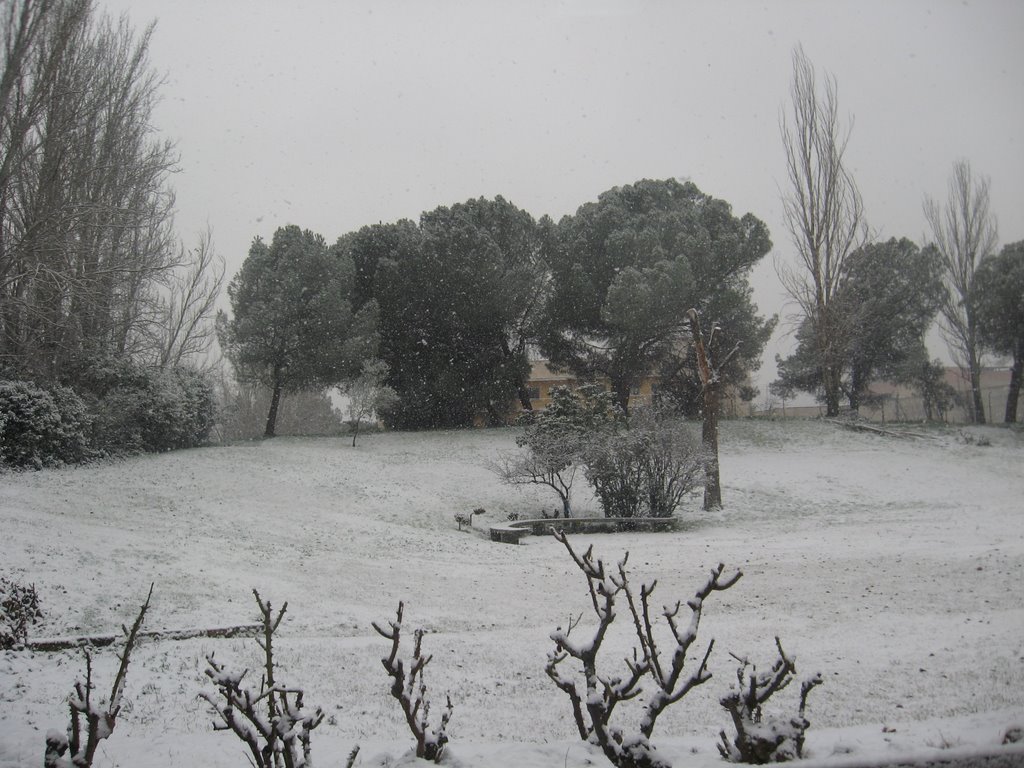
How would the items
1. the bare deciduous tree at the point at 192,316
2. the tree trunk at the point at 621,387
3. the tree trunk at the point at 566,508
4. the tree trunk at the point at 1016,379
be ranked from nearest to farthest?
the tree trunk at the point at 1016,379
the tree trunk at the point at 566,508
the bare deciduous tree at the point at 192,316
the tree trunk at the point at 621,387

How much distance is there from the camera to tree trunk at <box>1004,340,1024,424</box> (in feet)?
13.0

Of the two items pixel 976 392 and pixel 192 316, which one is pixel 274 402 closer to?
pixel 192 316

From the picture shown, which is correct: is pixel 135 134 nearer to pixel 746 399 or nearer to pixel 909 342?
pixel 909 342

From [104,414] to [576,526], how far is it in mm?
7901

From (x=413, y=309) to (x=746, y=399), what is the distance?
9.95 m

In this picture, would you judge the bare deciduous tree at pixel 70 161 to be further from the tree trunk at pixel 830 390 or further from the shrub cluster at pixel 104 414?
the tree trunk at pixel 830 390

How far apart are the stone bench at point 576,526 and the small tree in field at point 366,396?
7178 millimetres

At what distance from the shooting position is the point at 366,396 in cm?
1577

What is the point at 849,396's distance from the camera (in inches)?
556

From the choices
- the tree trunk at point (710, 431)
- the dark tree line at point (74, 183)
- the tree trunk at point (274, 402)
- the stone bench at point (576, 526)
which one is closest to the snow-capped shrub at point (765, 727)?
the dark tree line at point (74, 183)

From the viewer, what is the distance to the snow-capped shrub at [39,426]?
9031 millimetres

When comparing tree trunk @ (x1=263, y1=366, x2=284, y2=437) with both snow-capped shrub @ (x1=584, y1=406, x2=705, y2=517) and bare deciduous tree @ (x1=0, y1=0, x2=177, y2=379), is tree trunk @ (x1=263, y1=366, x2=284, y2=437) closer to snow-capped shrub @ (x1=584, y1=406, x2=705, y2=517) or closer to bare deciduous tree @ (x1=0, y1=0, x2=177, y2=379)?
snow-capped shrub @ (x1=584, y1=406, x2=705, y2=517)

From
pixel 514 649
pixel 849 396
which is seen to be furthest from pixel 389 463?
pixel 514 649

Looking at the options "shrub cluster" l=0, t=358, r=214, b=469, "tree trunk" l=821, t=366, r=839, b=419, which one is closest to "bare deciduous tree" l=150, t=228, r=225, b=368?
"shrub cluster" l=0, t=358, r=214, b=469
